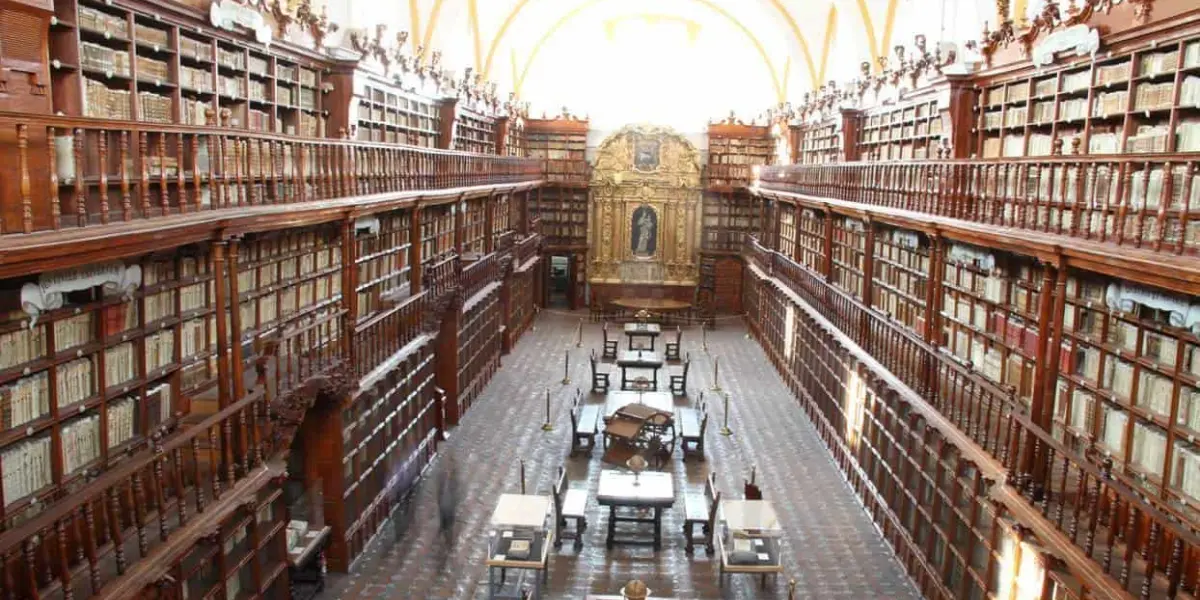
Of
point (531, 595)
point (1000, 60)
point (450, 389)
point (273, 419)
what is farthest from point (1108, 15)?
point (450, 389)

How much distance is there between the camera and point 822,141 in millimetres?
18156

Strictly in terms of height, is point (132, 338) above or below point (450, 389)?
above

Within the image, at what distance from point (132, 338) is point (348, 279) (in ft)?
9.10

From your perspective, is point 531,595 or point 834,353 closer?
point 531,595

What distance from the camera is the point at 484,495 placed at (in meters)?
10.4

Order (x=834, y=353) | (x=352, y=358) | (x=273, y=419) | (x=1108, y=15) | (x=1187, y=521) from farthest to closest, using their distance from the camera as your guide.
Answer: (x=834, y=353), (x=352, y=358), (x=1108, y=15), (x=273, y=419), (x=1187, y=521)

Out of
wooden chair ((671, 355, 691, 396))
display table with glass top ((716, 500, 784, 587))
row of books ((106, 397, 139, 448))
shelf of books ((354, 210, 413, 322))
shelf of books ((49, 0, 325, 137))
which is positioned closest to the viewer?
row of books ((106, 397, 139, 448))

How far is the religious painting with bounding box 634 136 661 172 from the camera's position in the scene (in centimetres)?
2278

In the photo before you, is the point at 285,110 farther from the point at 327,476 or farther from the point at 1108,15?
the point at 1108,15

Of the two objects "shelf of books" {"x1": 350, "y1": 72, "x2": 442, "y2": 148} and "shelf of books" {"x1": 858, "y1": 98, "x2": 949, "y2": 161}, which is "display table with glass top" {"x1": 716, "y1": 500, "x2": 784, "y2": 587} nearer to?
"shelf of books" {"x1": 858, "y1": 98, "x2": 949, "y2": 161}

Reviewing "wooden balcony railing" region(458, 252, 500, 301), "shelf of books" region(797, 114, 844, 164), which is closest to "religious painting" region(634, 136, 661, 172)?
"shelf of books" region(797, 114, 844, 164)

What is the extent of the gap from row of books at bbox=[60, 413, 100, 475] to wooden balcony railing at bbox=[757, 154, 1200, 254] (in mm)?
6620

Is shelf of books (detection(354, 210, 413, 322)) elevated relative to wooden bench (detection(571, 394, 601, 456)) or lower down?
elevated

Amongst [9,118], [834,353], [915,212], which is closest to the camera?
[9,118]
